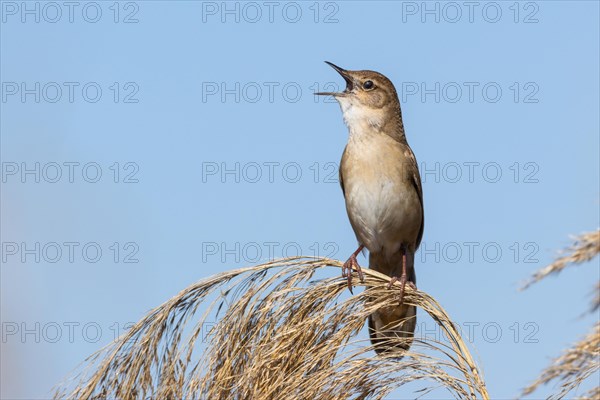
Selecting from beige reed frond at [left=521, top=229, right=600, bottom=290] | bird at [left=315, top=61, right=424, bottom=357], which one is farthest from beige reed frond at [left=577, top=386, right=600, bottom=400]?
bird at [left=315, top=61, right=424, bottom=357]

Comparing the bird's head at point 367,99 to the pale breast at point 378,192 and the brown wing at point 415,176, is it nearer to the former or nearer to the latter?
the pale breast at point 378,192

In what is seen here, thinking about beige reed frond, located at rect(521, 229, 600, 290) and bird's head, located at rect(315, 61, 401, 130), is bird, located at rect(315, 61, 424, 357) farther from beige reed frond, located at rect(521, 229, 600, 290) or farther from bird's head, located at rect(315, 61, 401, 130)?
beige reed frond, located at rect(521, 229, 600, 290)

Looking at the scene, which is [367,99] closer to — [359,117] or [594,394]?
[359,117]

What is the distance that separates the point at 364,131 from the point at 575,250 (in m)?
3.79

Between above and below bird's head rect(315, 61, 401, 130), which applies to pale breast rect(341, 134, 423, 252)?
below

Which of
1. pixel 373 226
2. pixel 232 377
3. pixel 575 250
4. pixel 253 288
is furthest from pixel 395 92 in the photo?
pixel 575 250

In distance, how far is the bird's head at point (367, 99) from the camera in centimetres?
554

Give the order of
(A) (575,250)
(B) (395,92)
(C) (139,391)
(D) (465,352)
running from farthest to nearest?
(B) (395,92), (C) (139,391), (D) (465,352), (A) (575,250)

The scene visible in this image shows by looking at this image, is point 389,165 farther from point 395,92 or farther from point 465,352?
point 465,352

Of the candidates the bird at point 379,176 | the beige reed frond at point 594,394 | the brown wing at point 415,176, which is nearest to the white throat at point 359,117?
the bird at point 379,176

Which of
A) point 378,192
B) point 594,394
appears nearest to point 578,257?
point 594,394

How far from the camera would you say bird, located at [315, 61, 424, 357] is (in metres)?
5.30

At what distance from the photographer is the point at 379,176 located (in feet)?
17.4

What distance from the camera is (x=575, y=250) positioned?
1.74 meters
